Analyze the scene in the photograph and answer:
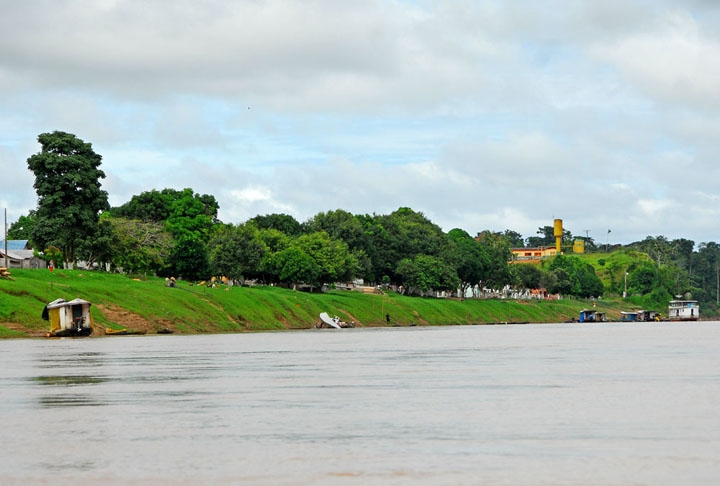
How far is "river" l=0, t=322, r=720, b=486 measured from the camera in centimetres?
1964

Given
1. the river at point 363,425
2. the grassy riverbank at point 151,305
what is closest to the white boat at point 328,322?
the grassy riverbank at point 151,305

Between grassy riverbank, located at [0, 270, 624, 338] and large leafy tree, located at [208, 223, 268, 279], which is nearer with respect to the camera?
grassy riverbank, located at [0, 270, 624, 338]

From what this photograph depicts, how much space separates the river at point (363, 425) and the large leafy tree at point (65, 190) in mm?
82041

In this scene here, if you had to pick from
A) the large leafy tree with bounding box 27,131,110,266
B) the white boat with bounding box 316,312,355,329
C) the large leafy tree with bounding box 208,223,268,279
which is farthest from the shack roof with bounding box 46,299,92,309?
the large leafy tree with bounding box 208,223,268,279

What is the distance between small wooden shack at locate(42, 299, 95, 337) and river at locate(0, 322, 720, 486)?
44.5 metres

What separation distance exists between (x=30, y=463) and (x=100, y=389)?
16450 mm

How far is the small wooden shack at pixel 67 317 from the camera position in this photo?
306 feet

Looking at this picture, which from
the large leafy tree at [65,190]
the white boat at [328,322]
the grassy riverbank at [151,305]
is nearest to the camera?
the grassy riverbank at [151,305]

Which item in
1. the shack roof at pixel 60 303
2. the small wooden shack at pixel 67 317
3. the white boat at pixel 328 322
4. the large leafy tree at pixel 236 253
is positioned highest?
the large leafy tree at pixel 236 253

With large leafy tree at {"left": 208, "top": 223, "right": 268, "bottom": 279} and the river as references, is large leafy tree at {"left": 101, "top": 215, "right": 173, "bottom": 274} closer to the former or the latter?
large leafy tree at {"left": 208, "top": 223, "right": 268, "bottom": 279}

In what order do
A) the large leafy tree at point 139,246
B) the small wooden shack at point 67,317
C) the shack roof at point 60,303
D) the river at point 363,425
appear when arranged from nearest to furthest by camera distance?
the river at point 363,425 < the shack roof at point 60,303 < the small wooden shack at point 67,317 < the large leafy tree at point 139,246

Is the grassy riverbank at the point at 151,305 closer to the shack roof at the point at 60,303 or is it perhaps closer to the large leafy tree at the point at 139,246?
the shack roof at the point at 60,303

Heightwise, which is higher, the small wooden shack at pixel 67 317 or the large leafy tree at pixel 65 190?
the large leafy tree at pixel 65 190

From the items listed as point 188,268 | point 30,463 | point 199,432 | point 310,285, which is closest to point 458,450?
point 199,432
